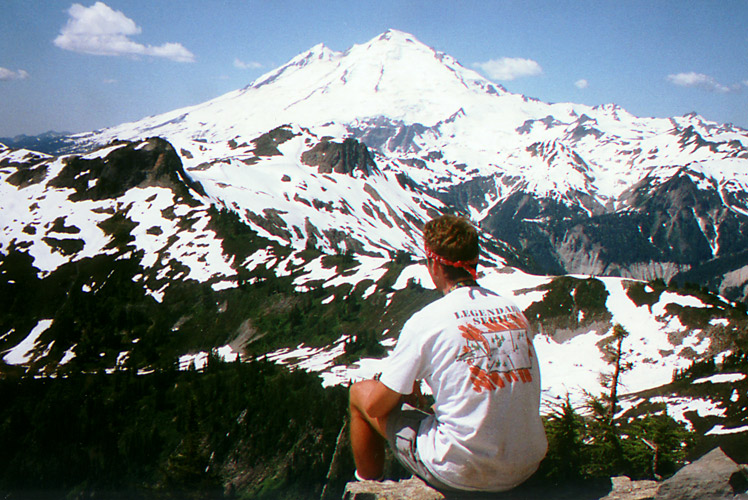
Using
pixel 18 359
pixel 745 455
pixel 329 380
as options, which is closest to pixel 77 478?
pixel 329 380

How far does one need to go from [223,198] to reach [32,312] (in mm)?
70470

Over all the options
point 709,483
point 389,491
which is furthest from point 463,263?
point 709,483

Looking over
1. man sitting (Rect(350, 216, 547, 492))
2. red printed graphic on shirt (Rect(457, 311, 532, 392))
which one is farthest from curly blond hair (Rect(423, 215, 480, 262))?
red printed graphic on shirt (Rect(457, 311, 532, 392))

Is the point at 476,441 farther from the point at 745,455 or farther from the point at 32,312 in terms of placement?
the point at 32,312

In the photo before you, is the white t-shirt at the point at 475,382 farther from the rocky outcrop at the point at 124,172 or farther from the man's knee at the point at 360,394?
the rocky outcrop at the point at 124,172

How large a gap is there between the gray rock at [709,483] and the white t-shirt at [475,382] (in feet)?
10.3

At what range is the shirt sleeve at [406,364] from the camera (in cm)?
583

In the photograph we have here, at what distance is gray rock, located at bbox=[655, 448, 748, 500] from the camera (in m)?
7.34

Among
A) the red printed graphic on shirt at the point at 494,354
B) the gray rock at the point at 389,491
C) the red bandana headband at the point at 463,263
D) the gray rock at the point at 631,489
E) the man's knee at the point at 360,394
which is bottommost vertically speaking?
the gray rock at the point at 631,489

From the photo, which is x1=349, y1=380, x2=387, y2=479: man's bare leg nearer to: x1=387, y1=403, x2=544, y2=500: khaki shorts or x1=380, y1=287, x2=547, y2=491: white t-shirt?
x1=387, y1=403, x2=544, y2=500: khaki shorts

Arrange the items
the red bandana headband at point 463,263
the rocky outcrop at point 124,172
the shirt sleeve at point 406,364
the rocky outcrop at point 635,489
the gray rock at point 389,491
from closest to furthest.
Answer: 1. the shirt sleeve at point 406,364
2. the red bandana headband at point 463,263
3. the rocky outcrop at point 635,489
4. the gray rock at point 389,491
5. the rocky outcrop at point 124,172

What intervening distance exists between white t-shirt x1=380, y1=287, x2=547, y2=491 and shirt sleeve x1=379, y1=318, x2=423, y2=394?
0.01m

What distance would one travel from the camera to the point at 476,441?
5.75 meters

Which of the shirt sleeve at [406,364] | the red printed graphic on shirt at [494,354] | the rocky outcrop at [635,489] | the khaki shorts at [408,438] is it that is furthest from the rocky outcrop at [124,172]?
the red printed graphic on shirt at [494,354]
